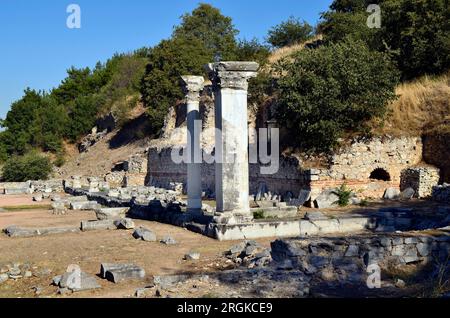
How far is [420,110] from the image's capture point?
69.6ft

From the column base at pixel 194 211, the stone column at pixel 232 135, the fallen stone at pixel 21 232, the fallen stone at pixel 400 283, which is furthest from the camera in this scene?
the column base at pixel 194 211

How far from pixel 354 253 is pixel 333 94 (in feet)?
40.6

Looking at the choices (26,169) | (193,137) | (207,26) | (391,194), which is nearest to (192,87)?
(193,137)

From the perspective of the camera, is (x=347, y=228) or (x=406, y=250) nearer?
(x=406, y=250)

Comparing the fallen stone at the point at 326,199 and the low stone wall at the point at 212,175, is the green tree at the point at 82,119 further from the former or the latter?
the fallen stone at the point at 326,199

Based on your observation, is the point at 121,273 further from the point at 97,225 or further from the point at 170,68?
the point at 170,68

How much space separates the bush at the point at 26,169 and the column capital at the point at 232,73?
30.5 metres

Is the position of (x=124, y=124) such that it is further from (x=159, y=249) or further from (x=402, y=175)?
(x=159, y=249)

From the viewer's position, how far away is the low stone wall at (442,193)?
17.1 metres

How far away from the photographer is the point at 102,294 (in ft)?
24.2

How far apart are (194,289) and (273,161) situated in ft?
51.0

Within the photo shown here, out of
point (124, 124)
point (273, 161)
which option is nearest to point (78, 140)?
point (124, 124)

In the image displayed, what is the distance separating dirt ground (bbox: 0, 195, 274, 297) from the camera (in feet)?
26.4

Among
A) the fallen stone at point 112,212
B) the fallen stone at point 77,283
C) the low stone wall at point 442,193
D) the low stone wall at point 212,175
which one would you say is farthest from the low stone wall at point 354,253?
the low stone wall at point 212,175
